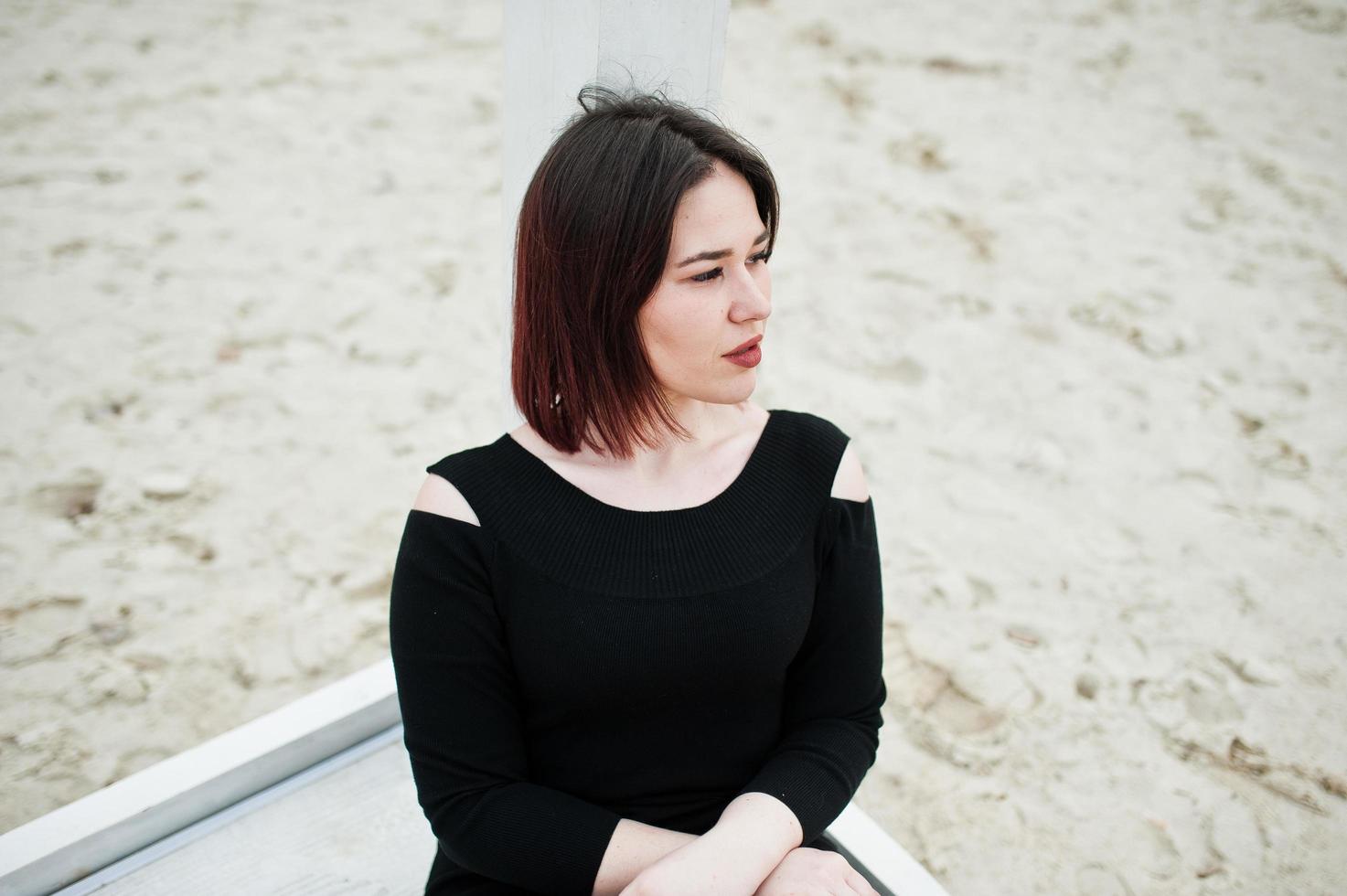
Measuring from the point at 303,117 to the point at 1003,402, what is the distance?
297cm

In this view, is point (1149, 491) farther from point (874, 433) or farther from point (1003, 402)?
point (874, 433)

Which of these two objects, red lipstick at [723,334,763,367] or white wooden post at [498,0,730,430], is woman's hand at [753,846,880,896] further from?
white wooden post at [498,0,730,430]

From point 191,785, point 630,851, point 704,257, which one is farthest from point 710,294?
point 191,785

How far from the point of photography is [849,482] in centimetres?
127

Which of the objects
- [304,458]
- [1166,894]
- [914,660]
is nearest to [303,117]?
[304,458]

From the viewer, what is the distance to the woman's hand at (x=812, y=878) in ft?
3.64

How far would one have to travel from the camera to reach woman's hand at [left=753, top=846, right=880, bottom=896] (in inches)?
43.7

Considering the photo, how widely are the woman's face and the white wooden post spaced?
0.20 metres

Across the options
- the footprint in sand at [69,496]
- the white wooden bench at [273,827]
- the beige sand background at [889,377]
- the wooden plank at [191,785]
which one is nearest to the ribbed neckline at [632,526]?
the white wooden bench at [273,827]

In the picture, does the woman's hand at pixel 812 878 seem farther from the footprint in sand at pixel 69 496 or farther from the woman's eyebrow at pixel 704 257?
the footprint in sand at pixel 69 496

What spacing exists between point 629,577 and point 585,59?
624 mm

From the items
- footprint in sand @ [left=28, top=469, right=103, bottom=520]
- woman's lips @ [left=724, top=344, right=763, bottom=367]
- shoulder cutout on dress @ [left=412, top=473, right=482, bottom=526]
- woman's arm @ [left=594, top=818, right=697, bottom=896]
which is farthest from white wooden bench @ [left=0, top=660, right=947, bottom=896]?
footprint in sand @ [left=28, top=469, right=103, bottom=520]

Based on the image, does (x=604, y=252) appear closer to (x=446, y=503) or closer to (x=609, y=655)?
(x=446, y=503)

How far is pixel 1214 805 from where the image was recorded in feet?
6.74
